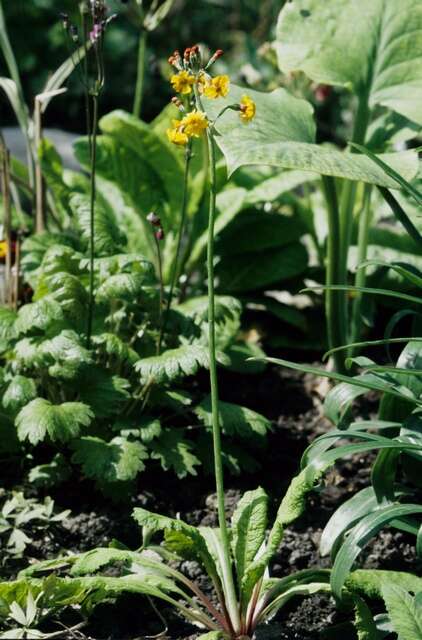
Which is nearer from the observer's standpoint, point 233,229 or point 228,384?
point 228,384

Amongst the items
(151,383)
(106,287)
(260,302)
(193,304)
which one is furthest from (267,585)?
(260,302)

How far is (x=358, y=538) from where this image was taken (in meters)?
1.91

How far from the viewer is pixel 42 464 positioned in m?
2.64

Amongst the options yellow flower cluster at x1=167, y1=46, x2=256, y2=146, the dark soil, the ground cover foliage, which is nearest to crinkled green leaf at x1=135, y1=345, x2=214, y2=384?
the ground cover foliage

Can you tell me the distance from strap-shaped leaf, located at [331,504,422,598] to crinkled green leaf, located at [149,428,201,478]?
59cm

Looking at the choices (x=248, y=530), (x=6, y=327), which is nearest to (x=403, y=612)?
(x=248, y=530)

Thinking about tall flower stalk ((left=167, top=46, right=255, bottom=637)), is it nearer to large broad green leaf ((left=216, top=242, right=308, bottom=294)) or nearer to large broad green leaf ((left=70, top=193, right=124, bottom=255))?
large broad green leaf ((left=70, top=193, right=124, bottom=255))

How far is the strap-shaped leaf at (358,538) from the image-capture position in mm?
1873

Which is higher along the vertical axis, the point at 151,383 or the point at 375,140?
the point at 375,140

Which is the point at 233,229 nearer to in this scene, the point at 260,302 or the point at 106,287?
the point at 260,302

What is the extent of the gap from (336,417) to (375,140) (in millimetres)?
1135

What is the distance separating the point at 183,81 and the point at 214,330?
0.59 metres

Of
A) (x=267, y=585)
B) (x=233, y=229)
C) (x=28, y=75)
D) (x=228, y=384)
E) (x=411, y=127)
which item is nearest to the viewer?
(x=267, y=585)

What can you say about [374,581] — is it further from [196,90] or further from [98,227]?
[98,227]
